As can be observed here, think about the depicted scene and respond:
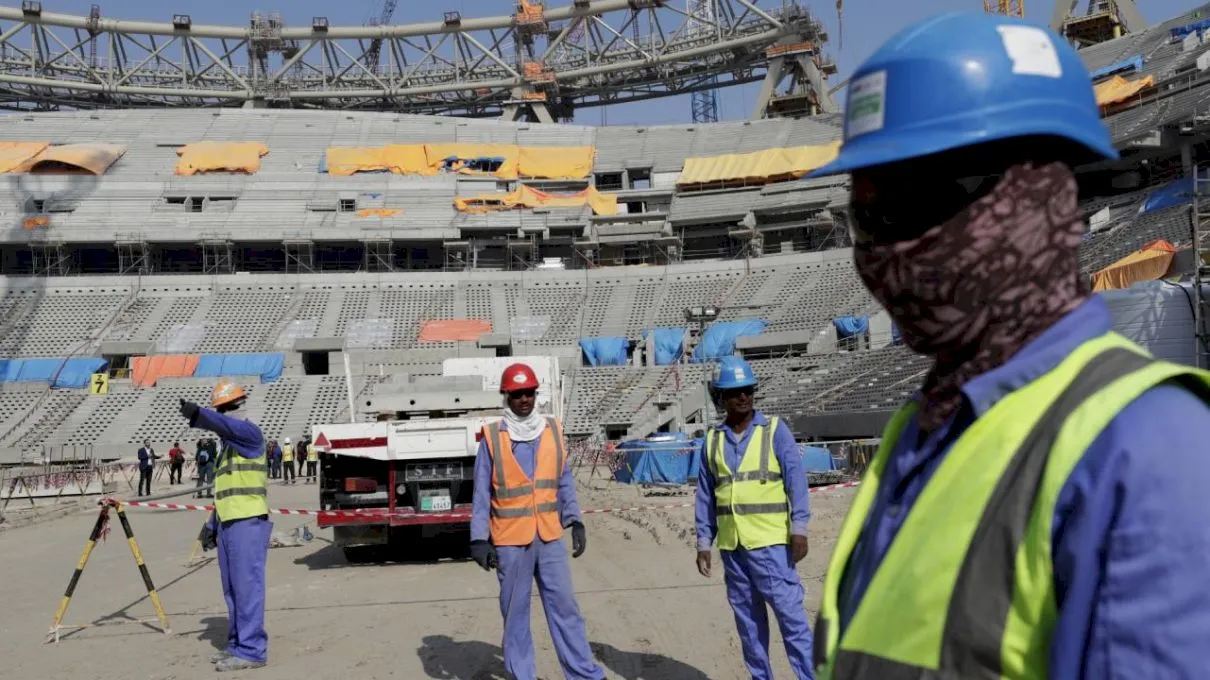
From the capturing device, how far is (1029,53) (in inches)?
46.8

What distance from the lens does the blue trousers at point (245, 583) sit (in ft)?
20.9

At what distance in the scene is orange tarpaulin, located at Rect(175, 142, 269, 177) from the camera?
46.4 metres

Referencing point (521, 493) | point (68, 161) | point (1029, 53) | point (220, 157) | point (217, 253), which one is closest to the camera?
point (1029, 53)

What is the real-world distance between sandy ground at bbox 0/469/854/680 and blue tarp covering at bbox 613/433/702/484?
588 cm

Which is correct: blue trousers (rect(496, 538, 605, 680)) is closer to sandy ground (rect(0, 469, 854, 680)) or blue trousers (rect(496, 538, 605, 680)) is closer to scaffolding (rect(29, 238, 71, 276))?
sandy ground (rect(0, 469, 854, 680))

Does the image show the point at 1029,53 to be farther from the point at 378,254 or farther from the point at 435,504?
the point at 378,254

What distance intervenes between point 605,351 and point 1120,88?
22837mm

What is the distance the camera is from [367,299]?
3925 cm

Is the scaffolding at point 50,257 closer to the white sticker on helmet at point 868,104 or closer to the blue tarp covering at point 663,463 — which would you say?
the blue tarp covering at point 663,463

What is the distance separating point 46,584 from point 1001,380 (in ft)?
38.1

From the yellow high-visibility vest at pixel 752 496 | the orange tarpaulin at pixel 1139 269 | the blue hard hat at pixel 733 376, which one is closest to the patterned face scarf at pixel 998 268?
the yellow high-visibility vest at pixel 752 496

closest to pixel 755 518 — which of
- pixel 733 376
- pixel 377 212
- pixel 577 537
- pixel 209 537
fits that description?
pixel 733 376

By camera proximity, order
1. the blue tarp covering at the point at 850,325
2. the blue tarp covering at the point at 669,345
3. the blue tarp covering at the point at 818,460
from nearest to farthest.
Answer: the blue tarp covering at the point at 818,460 < the blue tarp covering at the point at 850,325 < the blue tarp covering at the point at 669,345

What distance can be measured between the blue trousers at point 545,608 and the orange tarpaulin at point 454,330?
30.5 meters
